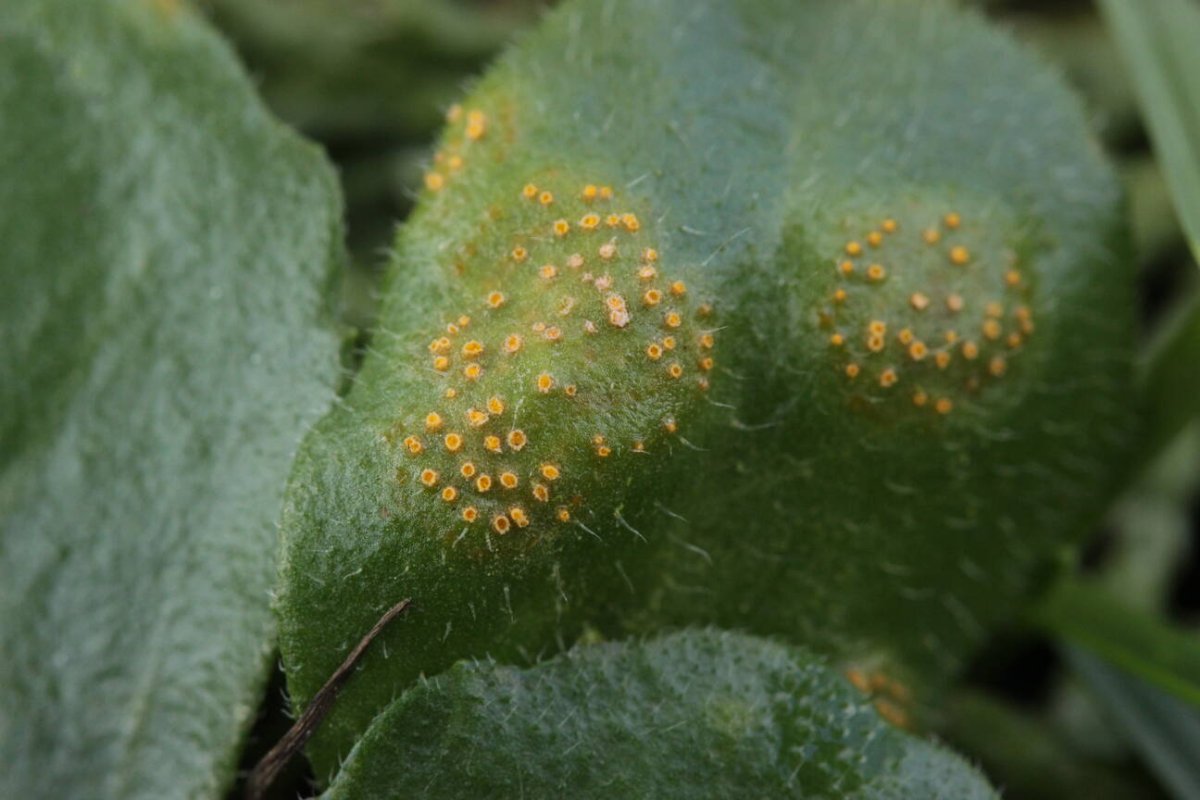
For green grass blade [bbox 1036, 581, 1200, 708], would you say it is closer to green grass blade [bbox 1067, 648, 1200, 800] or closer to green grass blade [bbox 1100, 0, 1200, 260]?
green grass blade [bbox 1067, 648, 1200, 800]

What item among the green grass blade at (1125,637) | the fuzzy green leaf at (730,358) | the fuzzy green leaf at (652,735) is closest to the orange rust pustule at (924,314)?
the fuzzy green leaf at (730,358)

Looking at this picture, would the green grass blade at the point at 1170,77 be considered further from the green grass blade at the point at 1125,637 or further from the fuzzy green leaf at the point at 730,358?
the green grass blade at the point at 1125,637

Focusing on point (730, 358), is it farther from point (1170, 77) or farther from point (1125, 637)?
point (1170, 77)

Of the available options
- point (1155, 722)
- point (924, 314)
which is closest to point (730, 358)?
point (924, 314)

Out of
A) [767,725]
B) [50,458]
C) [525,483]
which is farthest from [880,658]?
[50,458]

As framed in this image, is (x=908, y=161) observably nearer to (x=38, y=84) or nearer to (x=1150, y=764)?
(x=1150, y=764)

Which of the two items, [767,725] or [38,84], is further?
[38,84]

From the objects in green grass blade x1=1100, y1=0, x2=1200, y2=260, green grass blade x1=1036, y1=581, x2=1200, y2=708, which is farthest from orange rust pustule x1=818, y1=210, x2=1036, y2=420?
green grass blade x1=1036, y1=581, x2=1200, y2=708
